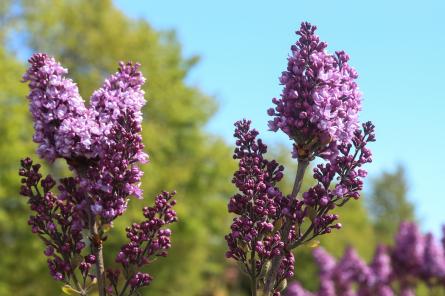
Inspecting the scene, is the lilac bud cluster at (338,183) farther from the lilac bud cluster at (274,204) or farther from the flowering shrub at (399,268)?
the flowering shrub at (399,268)

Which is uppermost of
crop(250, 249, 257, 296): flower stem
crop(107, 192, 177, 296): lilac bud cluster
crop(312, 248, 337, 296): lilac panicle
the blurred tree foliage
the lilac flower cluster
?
the blurred tree foliage

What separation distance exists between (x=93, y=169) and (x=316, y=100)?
4.86 ft

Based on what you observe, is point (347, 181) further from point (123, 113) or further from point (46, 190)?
point (46, 190)

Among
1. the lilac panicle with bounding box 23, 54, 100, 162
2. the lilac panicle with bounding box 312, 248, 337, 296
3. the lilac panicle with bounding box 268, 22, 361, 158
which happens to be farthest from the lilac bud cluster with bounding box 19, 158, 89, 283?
the lilac panicle with bounding box 312, 248, 337, 296

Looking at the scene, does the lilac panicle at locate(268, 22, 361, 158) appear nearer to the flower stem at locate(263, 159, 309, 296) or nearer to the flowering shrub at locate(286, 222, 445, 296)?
the flower stem at locate(263, 159, 309, 296)

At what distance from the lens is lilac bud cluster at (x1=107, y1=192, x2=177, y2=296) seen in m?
4.37

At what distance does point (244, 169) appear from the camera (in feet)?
14.1

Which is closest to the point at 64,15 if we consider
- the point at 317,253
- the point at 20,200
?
the point at 20,200

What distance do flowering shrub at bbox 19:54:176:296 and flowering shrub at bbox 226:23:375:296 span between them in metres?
0.61

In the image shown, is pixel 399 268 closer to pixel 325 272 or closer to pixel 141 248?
pixel 325 272

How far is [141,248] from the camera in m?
4.37

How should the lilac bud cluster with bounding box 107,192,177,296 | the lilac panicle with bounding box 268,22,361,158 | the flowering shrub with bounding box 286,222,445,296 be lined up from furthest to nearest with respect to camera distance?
1. the flowering shrub with bounding box 286,222,445,296
2. the lilac bud cluster with bounding box 107,192,177,296
3. the lilac panicle with bounding box 268,22,361,158

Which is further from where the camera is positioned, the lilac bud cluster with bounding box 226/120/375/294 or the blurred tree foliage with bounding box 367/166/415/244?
the blurred tree foliage with bounding box 367/166/415/244

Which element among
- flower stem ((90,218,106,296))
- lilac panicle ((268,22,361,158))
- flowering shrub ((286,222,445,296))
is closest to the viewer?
lilac panicle ((268,22,361,158))
